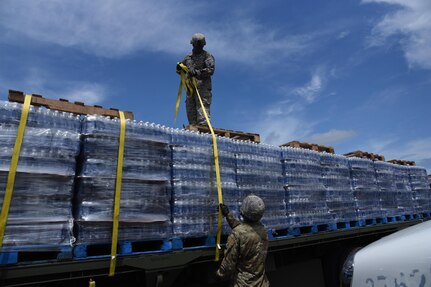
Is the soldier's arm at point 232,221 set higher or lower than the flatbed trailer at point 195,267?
higher

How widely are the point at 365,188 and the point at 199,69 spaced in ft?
11.8

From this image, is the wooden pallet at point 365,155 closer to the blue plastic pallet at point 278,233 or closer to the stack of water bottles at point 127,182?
the blue plastic pallet at point 278,233

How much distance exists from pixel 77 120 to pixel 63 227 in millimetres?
937

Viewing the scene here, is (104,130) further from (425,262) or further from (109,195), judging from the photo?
(425,262)

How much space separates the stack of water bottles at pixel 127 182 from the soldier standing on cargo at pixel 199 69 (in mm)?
2698

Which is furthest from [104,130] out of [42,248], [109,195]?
[42,248]

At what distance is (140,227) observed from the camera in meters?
3.32

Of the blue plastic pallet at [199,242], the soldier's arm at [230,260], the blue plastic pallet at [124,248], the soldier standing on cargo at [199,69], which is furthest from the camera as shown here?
the soldier standing on cargo at [199,69]

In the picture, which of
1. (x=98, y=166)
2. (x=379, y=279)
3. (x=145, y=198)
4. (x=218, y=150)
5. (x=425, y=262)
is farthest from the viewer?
(x=218, y=150)

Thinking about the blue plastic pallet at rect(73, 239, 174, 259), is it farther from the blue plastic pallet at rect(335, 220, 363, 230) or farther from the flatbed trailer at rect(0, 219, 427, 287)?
the blue plastic pallet at rect(335, 220, 363, 230)

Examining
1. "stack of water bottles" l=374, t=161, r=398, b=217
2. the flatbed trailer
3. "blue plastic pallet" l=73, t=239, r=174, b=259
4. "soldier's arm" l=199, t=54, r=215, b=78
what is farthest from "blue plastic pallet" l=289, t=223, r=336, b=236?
"soldier's arm" l=199, t=54, r=215, b=78

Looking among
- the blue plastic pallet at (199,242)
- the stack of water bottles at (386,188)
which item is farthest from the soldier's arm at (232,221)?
the stack of water bottles at (386,188)

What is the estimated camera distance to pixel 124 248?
3.19m

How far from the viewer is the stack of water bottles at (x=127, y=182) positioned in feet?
10.1
